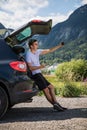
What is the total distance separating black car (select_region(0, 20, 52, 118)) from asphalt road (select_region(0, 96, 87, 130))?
40 cm

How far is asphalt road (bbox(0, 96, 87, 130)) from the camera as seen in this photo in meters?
7.39

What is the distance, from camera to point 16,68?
8359mm

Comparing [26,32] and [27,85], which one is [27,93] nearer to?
[27,85]

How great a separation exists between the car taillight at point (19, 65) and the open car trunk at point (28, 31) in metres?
0.58

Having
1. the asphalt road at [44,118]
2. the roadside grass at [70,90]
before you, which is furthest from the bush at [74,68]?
A: the asphalt road at [44,118]

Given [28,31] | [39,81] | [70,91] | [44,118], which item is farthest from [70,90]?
[44,118]

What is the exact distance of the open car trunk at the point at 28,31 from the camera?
872 centimetres

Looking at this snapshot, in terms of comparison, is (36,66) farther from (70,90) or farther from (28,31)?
(70,90)

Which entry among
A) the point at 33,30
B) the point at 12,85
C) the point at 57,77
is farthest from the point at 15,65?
the point at 57,77

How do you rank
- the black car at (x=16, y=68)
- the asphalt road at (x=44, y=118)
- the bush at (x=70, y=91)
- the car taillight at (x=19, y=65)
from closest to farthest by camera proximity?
the asphalt road at (x=44, y=118), the black car at (x=16, y=68), the car taillight at (x=19, y=65), the bush at (x=70, y=91)

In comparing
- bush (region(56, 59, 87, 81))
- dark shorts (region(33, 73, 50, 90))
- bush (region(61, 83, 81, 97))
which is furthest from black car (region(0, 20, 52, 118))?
bush (region(56, 59, 87, 81))

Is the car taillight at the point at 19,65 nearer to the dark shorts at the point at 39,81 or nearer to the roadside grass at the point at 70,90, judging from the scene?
the dark shorts at the point at 39,81

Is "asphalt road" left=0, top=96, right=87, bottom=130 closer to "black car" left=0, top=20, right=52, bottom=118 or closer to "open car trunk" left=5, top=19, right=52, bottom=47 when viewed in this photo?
"black car" left=0, top=20, right=52, bottom=118

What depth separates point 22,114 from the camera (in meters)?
9.20
